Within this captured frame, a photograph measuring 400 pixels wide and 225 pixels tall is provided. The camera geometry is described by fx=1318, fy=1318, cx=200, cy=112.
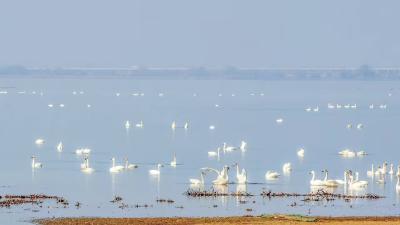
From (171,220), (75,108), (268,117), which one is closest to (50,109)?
(75,108)

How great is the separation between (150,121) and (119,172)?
51.0 meters

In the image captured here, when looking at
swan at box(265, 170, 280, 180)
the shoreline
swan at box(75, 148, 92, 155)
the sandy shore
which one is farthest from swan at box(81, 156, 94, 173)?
the sandy shore

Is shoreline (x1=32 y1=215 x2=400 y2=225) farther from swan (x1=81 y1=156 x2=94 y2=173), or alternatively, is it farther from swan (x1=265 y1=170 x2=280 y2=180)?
swan (x1=81 y1=156 x2=94 y2=173)

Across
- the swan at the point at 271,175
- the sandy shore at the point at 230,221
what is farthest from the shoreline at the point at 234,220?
the swan at the point at 271,175

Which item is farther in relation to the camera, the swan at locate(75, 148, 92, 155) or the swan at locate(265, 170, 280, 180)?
the swan at locate(75, 148, 92, 155)

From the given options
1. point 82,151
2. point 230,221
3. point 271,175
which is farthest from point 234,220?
point 82,151

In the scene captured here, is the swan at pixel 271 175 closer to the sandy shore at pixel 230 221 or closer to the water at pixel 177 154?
the water at pixel 177 154

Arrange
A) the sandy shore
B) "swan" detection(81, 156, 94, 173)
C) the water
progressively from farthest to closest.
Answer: "swan" detection(81, 156, 94, 173), the water, the sandy shore

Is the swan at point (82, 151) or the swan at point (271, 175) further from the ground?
the swan at point (82, 151)

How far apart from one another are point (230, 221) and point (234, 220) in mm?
363

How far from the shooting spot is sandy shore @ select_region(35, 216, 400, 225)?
114 feet

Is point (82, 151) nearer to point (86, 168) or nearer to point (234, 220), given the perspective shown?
point (86, 168)

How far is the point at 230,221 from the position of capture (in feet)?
117

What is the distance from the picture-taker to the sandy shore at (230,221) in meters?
34.7
